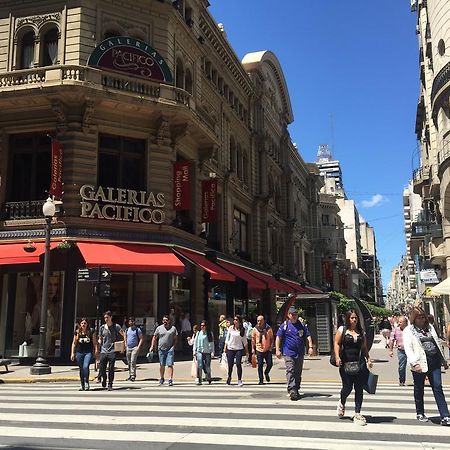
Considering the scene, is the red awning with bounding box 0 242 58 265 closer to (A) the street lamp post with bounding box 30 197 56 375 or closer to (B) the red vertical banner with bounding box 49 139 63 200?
(B) the red vertical banner with bounding box 49 139 63 200

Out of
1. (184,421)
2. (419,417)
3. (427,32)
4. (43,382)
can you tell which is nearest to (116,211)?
(43,382)

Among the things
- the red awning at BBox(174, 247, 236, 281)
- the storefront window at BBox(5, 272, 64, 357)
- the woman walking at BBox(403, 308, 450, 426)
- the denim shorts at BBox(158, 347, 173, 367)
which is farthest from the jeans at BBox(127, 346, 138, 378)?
the woman walking at BBox(403, 308, 450, 426)

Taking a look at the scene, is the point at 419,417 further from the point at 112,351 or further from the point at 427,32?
the point at 427,32

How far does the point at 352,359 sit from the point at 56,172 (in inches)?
620

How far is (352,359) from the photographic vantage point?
315 inches

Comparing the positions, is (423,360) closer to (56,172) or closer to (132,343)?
(132,343)

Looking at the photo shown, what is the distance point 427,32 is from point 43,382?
32.2m

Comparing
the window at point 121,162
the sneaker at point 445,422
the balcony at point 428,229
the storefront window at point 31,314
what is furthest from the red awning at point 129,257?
the balcony at point 428,229

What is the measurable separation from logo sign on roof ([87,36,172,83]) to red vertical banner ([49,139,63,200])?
3715mm

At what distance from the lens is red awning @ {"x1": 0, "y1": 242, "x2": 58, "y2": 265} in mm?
19594

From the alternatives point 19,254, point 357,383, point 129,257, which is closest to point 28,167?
point 19,254

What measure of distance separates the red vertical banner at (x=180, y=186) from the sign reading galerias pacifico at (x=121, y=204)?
81cm

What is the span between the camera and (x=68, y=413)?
9117mm

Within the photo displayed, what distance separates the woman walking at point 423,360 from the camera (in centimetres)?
785
